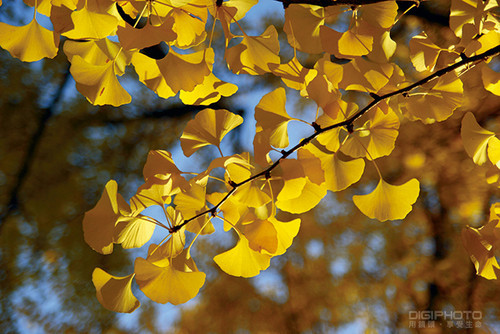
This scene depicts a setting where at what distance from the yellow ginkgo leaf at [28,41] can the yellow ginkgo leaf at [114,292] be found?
20 cm

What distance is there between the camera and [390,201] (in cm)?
31

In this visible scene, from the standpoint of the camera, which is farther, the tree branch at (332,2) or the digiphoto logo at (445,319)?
the digiphoto logo at (445,319)

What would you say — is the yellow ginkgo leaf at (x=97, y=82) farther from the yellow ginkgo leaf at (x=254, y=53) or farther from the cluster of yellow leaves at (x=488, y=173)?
the cluster of yellow leaves at (x=488, y=173)

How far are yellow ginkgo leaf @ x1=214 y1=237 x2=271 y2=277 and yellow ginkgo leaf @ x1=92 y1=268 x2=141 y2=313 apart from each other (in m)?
0.08

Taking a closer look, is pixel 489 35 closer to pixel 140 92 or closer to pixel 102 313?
pixel 140 92

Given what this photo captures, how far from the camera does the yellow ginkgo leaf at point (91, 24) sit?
0.23 metres

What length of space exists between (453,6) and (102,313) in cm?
98

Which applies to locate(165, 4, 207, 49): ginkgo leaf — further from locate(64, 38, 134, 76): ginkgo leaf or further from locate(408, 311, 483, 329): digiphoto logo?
locate(408, 311, 483, 329): digiphoto logo

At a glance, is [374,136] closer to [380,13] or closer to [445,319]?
[380,13]

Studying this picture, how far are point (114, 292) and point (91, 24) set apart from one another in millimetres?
217

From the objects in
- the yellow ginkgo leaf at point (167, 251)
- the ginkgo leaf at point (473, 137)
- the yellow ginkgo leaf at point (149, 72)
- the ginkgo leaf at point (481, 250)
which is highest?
the yellow ginkgo leaf at point (149, 72)

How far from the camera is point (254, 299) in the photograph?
0.94 m

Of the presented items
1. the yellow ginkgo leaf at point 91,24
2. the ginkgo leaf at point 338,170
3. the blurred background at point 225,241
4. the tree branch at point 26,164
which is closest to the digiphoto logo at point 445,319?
the blurred background at point 225,241

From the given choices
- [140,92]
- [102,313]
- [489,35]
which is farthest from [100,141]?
[489,35]
